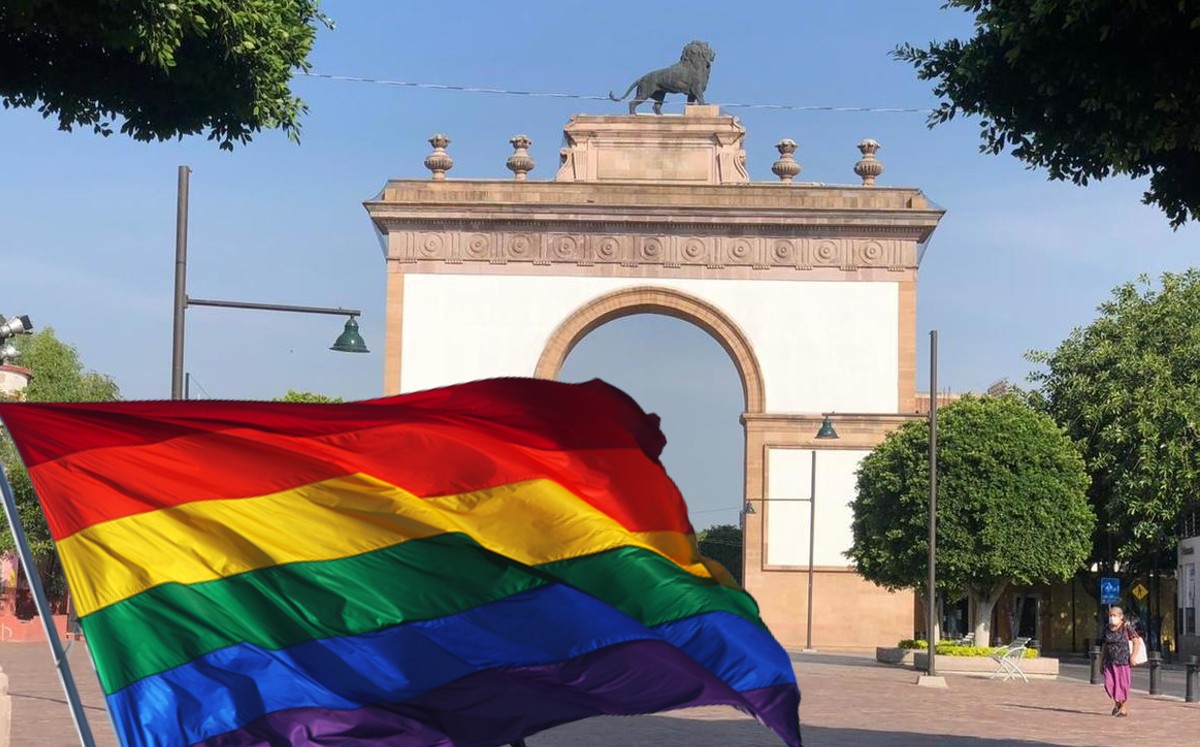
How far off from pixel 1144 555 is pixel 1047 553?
17692mm

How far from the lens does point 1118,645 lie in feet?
73.7

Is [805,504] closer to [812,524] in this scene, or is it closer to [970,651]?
[812,524]

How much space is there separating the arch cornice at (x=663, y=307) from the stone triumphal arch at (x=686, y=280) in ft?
0.17

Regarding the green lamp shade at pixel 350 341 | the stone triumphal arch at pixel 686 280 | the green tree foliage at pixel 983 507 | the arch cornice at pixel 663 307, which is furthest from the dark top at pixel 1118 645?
the arch cornice at pixel 663 307

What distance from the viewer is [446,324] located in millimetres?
53062

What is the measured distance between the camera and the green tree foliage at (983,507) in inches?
1531

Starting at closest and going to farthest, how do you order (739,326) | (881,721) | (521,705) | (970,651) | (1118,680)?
1. (521,705)
2. (881,721)
3. (1118,680)
4. (970,651)
5. (739,326)

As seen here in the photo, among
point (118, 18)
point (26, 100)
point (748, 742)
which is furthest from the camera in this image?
point (748, 742)

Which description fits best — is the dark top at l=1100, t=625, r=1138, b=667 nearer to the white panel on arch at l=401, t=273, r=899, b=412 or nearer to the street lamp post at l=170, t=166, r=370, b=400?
the street lamp post at l=170, t=166, r=370, b=400

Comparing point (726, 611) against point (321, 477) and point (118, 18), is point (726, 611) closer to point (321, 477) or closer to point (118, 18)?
point (321, 477)

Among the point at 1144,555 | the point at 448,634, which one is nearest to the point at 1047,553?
the point at 1144,555

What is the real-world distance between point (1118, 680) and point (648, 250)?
31561 mm

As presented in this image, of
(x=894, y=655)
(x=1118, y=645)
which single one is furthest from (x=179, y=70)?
(x=894, y=655)

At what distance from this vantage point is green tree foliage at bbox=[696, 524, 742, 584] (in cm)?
12257
